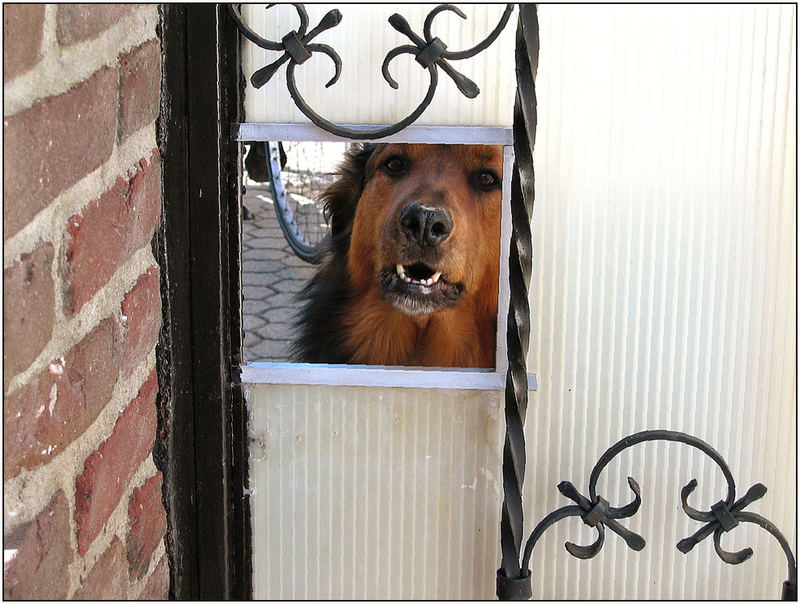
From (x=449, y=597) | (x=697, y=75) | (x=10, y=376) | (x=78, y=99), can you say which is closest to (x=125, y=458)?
(x=10, y=376)

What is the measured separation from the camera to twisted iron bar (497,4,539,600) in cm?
121

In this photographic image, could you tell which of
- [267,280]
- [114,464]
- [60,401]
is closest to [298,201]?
[267,280]

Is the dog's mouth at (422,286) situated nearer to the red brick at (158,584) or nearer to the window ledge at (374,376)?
the window ledge at (374,376)

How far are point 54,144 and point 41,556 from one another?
418 millimetres

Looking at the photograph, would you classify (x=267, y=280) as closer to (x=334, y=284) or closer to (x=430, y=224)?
(x=334, y=284)

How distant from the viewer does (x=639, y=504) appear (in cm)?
137

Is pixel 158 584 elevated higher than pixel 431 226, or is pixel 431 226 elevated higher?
pixel 431 226

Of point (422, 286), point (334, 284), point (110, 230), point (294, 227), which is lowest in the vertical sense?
point (294, 227)

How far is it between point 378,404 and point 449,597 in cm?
34

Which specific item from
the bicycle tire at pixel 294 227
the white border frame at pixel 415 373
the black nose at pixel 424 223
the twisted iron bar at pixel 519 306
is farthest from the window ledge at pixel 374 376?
the bicycle tire at pixel 294 227

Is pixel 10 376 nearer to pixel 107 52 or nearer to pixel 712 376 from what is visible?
pixel 107 52

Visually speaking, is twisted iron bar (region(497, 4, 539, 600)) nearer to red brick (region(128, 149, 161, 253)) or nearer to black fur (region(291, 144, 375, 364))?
red brick (region(128, 149, 161, 253))

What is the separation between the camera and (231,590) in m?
1.50

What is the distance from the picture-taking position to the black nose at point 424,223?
1768 mm
